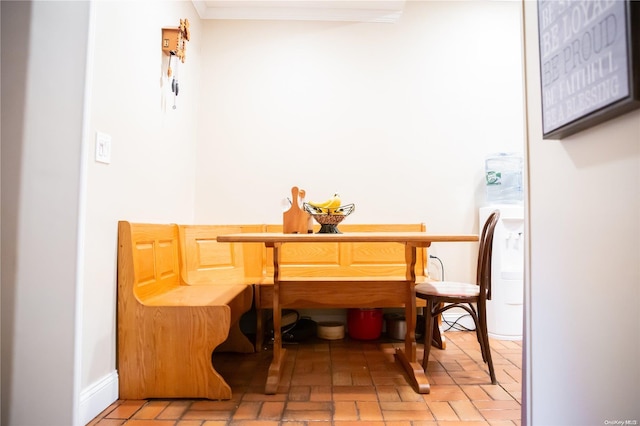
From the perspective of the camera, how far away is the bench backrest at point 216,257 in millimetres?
2449

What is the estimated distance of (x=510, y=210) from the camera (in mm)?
2705

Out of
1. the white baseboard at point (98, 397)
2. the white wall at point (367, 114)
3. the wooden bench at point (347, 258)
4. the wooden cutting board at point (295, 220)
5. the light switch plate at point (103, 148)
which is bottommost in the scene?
the white baseboard at point (98, 397)

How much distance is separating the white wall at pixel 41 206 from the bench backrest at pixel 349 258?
61.3 inches

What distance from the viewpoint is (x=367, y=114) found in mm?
3092

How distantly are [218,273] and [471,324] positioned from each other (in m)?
2.10

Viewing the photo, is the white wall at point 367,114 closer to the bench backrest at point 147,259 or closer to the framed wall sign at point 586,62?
the bench backrest at point 147,259

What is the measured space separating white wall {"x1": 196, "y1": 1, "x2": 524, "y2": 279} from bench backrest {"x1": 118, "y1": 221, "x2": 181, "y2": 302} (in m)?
0.77

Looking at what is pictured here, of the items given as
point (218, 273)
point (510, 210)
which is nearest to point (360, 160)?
point (510, 210)

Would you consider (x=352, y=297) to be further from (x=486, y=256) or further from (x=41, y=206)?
(x=41, y=206)

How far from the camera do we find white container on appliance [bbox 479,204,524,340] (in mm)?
2680

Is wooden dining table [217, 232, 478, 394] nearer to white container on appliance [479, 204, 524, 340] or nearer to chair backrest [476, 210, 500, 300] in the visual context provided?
chair backrest [476, 210, 500, 300]

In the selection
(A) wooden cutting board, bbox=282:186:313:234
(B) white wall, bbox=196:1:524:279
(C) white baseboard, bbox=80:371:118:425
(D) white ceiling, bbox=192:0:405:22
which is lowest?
(C) white baseboard, bbox=80:371:118:425

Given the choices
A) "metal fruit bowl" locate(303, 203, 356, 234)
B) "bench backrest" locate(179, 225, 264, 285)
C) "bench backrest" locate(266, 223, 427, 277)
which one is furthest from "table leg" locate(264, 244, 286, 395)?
"bench backrest" locate(266, 223, 427, 277)

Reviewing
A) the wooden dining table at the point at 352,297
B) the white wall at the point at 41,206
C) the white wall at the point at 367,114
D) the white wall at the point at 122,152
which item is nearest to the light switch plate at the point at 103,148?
the white wall at the point at 122,152
